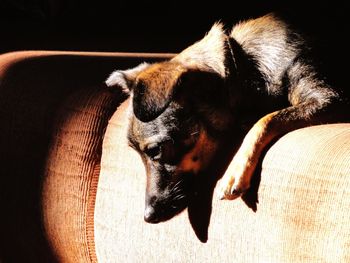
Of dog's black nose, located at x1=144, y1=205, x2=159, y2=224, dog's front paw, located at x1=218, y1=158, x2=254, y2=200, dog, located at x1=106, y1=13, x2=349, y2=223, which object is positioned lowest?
dog's black nose, located at x1=144, y1=205, x2=159, y2=224

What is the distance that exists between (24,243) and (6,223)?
121 millimetres

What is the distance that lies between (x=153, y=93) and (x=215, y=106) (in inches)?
10.1

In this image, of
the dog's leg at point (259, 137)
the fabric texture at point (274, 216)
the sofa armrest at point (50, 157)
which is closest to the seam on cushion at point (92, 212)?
the sofa armrest at point (50, 157)

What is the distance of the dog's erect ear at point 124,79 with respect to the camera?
2576 millimetres

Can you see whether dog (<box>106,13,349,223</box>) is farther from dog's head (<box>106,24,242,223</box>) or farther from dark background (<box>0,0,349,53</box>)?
dark background (<box>0,0,349,53</box>)

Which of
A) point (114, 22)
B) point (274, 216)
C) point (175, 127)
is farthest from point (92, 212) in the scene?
point (114, 22)

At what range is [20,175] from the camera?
2.73m

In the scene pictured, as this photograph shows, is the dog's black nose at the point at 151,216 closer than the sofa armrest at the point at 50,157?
Yes

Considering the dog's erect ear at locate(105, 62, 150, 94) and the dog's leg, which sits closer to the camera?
the dog's leg

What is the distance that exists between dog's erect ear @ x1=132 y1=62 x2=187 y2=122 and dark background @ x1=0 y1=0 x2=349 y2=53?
7.12 feet

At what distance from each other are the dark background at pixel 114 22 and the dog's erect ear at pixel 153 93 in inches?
85.5

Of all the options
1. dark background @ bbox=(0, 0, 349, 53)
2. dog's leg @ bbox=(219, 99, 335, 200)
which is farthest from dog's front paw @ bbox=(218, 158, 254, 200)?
dark background @ bbox=(0, 0, 349, 53)

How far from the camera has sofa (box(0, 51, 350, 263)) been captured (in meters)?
1.85

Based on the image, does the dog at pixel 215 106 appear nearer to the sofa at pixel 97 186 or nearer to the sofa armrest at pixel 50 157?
the sofa at pixel 97 186
